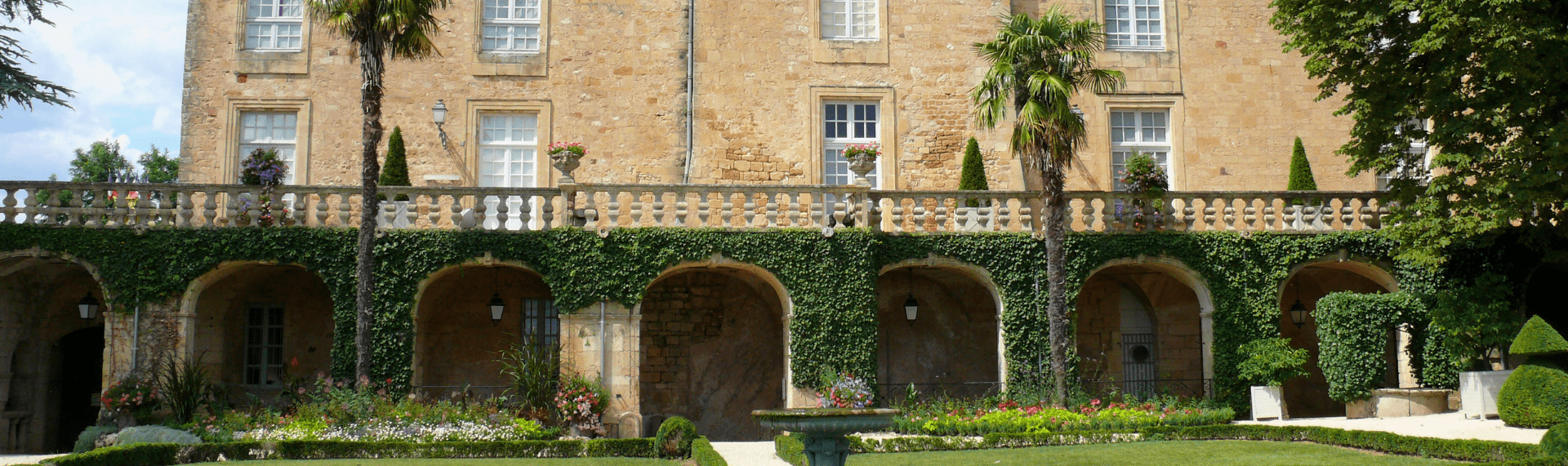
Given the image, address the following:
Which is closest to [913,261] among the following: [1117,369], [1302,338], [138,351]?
[1117,369]

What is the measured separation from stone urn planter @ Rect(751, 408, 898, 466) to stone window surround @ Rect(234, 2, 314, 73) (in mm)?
13734

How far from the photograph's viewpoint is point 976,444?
44.9 ft

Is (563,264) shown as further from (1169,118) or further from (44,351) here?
(1169,118)

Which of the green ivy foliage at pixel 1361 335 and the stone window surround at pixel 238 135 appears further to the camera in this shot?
the stone window surround at pixel 238 135

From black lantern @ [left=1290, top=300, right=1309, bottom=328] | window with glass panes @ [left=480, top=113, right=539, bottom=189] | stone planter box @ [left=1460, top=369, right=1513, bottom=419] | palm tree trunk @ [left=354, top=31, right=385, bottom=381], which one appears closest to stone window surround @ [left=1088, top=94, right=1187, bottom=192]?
black lantern @ [left=1290, top=300, right=1309, bottom=328]

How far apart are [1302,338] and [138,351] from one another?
58.3 feet

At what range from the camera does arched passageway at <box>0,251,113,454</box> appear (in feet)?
57.4

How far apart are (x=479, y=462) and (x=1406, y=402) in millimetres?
11955

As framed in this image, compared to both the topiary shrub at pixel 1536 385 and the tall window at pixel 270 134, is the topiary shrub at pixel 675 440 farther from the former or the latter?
the tall window at pixel 270 134

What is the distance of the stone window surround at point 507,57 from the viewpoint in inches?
774

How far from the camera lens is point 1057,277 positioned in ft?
51.6

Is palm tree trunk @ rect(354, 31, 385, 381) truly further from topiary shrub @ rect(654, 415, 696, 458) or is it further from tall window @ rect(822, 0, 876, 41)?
tall window @ rect(822, 0, 876, 41)

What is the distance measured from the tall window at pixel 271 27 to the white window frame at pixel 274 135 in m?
1.12

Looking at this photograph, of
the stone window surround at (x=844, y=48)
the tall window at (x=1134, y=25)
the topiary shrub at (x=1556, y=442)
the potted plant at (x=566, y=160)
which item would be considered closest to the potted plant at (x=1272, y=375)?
the topiary shrub at (x=1556, y=442)
